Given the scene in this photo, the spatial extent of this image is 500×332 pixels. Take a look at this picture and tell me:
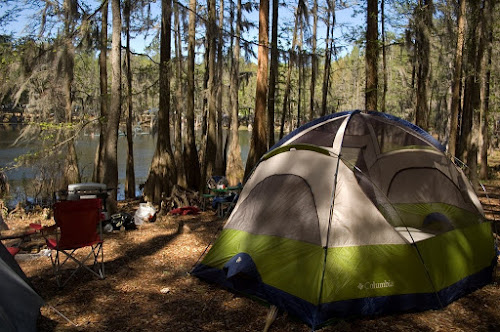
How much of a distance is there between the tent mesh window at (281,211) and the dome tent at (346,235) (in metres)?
0.01

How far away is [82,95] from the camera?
17.2 meters

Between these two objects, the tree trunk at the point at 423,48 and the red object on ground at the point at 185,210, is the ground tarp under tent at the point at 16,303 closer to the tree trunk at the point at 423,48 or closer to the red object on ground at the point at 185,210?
the red object on ground at the point at 185,210

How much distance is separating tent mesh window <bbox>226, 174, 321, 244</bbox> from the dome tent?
11 millimetres

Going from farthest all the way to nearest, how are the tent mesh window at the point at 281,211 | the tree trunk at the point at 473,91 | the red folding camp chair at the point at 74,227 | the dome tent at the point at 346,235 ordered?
the tree trunk at the point at 473,91 → the red folding camp chair at the point at 74,227 → the tent mesh window at the point at 281,211 → the dome tent at the point at 346,235

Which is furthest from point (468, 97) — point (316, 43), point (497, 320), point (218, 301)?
point (218, 301)

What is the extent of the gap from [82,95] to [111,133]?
10511 mm

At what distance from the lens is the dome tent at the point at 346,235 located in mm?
3797

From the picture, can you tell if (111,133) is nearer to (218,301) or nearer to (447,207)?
(218,301)

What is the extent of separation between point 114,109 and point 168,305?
4.70 m

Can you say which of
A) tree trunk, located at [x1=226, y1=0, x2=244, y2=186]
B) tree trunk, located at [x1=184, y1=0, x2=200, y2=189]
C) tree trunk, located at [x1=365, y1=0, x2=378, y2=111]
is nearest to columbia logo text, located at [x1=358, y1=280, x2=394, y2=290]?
tree trunk, located at [x1=365, y1=0, x2=378, y2=111]

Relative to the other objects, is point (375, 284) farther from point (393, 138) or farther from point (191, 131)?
point (191, 131)

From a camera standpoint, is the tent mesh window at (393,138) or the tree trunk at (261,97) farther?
the tree trunk at (261,97)

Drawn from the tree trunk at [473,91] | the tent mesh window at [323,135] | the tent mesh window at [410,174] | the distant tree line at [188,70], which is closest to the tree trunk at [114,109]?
the distant tree line at [188,70]

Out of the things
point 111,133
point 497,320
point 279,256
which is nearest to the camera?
point 497,320
